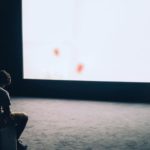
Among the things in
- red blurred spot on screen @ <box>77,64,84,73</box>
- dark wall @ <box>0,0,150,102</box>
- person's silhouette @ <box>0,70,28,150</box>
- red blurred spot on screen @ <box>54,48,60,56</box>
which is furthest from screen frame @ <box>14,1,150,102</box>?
person's silhouette @ <box>0,70,28,150</box>

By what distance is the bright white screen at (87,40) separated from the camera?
620cm

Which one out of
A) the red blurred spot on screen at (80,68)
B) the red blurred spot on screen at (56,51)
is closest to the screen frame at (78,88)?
the red blurred spot on screen at (80,68)

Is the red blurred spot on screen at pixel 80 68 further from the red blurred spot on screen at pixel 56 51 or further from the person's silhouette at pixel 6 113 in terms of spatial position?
the person's silhouette at pixel 6 113

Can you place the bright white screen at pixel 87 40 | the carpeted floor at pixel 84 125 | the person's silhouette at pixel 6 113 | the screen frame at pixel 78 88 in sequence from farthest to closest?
the screen frame at pixel 78 88 → the bright white screen at pixel 87 40 → the carpeted floor at pixel 84 125 → the person's silhouette at pixel 6 113

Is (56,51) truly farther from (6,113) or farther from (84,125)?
(6,113)

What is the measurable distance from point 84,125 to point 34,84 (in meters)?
2.36

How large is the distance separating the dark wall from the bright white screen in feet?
0.43

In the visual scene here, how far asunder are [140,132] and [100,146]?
30.7 inches

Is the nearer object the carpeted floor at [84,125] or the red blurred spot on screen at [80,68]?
the carpeted floor at [84,125]

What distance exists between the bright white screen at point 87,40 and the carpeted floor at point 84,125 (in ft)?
1.97

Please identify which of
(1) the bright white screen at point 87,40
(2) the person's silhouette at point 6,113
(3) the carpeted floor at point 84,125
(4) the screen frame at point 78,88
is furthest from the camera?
(4) the screen frame at point 78,88

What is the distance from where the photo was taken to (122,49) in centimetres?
627

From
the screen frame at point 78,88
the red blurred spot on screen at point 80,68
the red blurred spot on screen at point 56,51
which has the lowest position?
the screen frame at point 78,88

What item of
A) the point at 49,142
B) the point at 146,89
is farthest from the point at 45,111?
the point at 146,89
